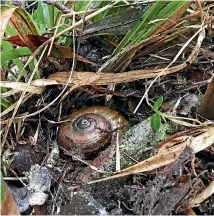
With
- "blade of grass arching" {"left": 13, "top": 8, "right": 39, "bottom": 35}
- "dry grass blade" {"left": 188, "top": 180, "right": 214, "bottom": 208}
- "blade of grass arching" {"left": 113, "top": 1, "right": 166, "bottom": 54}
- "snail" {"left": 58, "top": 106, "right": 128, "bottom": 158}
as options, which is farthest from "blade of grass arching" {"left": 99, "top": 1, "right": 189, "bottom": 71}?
"dry grass blade" {"left": 188, "top": 180, "right": 214, "bottom": 208}

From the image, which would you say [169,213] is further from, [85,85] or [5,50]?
[5,50]

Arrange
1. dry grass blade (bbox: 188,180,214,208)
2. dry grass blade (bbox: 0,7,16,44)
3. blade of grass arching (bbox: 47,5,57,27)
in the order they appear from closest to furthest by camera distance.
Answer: dry grass blade (bbox: 188,180,214,208)
dry grass blade (bbox: 0,7,16,44)
blade of grass arching (bbox: 47,5,57,27)

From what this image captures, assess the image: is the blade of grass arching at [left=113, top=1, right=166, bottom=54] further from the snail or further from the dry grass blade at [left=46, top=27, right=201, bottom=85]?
the snail

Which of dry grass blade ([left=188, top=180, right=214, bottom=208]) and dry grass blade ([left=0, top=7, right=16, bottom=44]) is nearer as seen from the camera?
dry grass blade ([left=188, top=180, right=214, bottom=208])

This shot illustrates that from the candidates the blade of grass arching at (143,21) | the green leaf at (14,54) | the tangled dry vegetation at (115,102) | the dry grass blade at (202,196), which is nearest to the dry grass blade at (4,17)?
the tangled dry vegetation at (115,102)

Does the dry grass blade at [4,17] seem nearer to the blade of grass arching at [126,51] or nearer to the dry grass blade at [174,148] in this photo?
the blade of grass arching at [126,51]

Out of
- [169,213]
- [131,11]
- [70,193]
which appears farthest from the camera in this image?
[131,11]

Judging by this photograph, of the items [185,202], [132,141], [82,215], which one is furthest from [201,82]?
[82,215]
